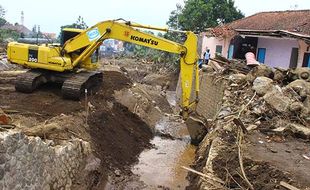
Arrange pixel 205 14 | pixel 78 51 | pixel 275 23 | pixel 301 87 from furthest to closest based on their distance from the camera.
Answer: pixel 205 14 < pixel 275 23 < pixel 78 51 < pixel 301 87

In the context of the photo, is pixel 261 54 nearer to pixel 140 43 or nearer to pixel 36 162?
pixel 140 43

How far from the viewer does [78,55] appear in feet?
46.3

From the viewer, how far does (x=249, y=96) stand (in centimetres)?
1379

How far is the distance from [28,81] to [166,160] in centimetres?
539

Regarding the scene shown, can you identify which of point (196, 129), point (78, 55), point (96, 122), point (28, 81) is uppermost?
point (78, 55)

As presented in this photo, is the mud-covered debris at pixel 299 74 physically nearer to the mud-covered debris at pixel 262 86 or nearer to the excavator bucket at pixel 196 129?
the mud-covered debris at pixel 262 86

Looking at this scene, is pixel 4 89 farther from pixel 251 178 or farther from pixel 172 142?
pixel 251 178

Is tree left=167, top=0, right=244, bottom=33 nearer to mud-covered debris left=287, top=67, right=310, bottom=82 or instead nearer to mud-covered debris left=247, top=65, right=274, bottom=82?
mud-covered debris left=247, top=65, right=274, bottom=82

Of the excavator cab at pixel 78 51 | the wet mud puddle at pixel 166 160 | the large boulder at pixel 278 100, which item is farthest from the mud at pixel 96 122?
the large boulder at pixel 278 100

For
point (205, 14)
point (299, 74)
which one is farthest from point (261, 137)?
point (205, 14)

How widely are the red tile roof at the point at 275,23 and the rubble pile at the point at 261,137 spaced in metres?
7.79

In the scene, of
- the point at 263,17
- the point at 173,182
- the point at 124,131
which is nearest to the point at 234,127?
the point at 173,182

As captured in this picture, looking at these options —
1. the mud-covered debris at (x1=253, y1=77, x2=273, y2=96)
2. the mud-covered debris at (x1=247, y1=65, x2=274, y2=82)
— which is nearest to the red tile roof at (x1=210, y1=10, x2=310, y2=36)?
the mud-covered debris at (x1=247, y1=65, x2=274, y2=82)

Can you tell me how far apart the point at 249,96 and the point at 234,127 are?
2.99 metres
